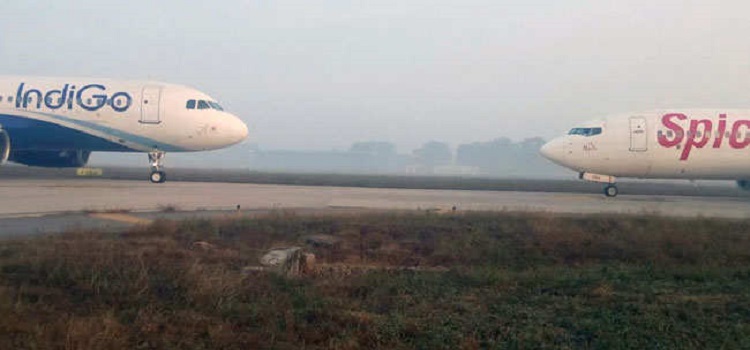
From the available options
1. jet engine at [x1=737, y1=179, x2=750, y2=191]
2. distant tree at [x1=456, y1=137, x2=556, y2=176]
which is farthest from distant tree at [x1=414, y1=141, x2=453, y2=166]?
jet engine at [x1=737, y1=179, x2=750, y2=191]

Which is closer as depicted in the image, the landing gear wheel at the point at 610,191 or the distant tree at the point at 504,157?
the landing gear wheel at the point at 610,191

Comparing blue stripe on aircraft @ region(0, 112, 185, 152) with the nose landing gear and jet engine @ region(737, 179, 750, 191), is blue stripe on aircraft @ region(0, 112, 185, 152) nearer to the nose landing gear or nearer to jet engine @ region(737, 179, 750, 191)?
the nose landing gear

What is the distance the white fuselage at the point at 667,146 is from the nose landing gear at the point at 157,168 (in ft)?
61.5

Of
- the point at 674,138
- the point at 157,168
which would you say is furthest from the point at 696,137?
the point at 157,168

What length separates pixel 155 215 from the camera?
16594mm

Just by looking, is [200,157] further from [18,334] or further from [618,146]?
[18,334]

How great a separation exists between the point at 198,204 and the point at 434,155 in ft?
507

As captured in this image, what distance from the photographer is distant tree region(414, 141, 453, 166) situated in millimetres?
165625

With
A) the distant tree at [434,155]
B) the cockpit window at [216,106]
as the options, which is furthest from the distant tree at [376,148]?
the cockpit window at [216,106]

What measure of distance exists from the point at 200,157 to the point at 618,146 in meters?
174

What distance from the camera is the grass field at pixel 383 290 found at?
6082 millimetres

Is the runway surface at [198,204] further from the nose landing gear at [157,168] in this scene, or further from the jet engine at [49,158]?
the jet engine at [49,158]

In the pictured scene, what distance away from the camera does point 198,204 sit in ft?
64.2

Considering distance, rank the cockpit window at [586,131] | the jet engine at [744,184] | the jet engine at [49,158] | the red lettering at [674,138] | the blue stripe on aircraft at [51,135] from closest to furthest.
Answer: the red lettering at [674,138] < the cockpit window at [586,131] < the blue stripe on aircraft at [51,135] < the jet engine at [744,184] < the jet engine at [49,158]
